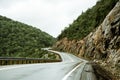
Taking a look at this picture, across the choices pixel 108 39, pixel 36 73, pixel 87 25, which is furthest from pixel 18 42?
pixel 36 73

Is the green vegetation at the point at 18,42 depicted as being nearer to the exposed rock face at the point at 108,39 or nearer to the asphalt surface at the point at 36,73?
the exposed rock face at the point at 108,39

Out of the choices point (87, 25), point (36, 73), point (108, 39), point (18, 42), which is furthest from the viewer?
point (18, 42)

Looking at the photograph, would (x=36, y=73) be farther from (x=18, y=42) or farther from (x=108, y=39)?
(x=18, y=42)

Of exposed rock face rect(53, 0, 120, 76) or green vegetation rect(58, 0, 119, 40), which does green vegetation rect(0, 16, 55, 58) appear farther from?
exposed rock face rect(53, 0, 120, 76)

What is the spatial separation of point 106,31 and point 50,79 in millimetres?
34759

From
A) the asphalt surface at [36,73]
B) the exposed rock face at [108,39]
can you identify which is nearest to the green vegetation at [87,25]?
the exposed rock face at [108,39]

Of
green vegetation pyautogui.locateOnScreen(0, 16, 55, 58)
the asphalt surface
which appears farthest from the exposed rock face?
green vegetation pyautogui.locateOnScreen(0, 16, 55, 58)

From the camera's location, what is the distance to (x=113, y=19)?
44.2 meters

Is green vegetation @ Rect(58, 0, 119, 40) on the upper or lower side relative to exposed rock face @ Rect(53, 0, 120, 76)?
upper

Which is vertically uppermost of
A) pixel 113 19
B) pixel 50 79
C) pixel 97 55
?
pixel 113 19

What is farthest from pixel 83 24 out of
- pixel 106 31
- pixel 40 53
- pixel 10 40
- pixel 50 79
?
pixel 50 79

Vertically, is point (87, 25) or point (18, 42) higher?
point (87, 25)

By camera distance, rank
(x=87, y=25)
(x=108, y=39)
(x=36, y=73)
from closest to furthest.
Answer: (x=36, y=73) < (x=108, y=39) < (x=87, y=25)

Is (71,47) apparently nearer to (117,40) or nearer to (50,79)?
(117,40)
